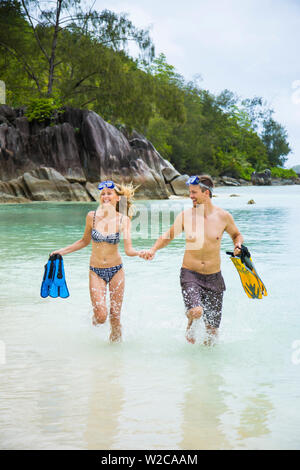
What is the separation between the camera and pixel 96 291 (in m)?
5.21

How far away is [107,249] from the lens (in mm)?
5277

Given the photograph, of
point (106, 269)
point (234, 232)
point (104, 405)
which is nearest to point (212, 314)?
point (234, 232)

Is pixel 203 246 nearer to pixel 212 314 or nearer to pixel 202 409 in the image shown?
pixel 212 314

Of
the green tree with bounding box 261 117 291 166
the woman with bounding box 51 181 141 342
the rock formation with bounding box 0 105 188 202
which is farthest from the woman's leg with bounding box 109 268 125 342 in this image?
the green tree with bounding box 261 117 291 166

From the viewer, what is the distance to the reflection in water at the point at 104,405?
343 cm

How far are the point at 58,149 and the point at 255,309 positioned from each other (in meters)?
29.1

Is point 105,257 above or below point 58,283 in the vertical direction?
above

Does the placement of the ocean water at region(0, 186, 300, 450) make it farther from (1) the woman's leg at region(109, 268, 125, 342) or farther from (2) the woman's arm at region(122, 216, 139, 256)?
(2) the woman's arm at region(122, 216, 139, 256)

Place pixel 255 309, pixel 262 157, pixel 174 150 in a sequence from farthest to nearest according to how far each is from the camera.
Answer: pixel 262 157 < pixel 174 150 < pixel 255 309

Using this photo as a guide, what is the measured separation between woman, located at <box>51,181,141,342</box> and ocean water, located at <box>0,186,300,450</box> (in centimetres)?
44

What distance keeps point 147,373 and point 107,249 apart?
120 cm
